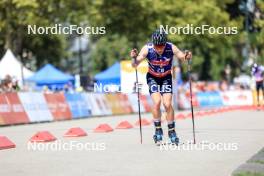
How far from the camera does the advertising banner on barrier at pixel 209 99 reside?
149 feet

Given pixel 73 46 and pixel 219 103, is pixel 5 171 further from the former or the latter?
pixel 73 46

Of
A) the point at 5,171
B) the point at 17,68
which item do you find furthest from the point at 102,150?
the point at 17,68

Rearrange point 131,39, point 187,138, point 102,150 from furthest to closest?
point 131,39 < point 187,138 < point 102,150

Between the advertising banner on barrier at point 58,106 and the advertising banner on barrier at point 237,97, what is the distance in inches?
891

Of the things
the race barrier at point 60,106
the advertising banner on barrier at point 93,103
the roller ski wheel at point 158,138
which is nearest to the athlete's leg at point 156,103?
the roller ski wheel at point 158,138

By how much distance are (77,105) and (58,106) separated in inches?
74.9

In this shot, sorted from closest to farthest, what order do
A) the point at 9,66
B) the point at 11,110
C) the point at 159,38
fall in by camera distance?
the point at 159,38 → the point at 11,110 → the point at 9,66

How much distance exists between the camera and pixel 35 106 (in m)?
25.1

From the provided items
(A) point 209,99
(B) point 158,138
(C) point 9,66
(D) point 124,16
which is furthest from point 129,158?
(D) point 124,16

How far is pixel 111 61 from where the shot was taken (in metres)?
90.4

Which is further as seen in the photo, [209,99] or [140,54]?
[209,99]

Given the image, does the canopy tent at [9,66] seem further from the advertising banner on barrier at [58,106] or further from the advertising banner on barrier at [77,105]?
the advertising banner on barrier at [58,106]

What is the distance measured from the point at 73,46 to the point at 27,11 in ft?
215

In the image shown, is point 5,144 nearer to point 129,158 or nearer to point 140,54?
point 140,54
